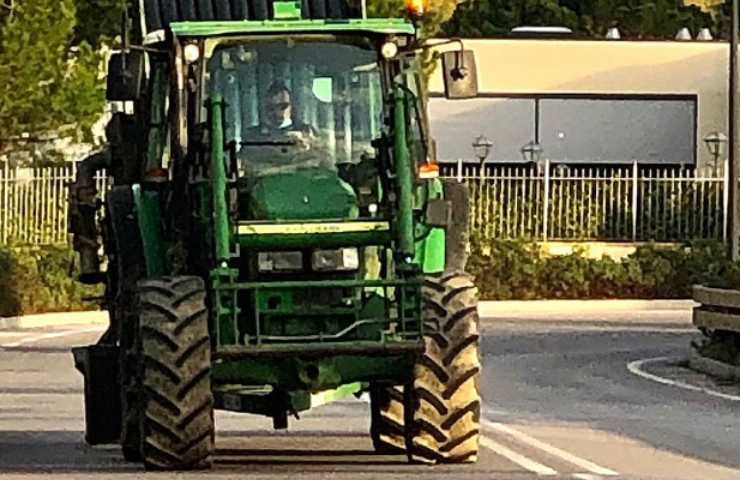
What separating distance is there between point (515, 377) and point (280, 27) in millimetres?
12555

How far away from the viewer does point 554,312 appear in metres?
44.6

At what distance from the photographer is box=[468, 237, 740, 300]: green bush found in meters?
46.6

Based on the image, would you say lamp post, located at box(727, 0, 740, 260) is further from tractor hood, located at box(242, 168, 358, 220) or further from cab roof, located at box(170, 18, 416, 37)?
tractor hood, located at box(242, 168, 358, 220)

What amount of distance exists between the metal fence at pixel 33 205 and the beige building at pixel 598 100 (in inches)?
706

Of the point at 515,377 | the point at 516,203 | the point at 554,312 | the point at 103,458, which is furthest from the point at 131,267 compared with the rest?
the point at 516,203

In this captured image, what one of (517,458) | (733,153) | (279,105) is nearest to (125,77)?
(279,105)

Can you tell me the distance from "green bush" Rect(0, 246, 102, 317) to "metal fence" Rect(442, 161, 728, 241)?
10.8 meters

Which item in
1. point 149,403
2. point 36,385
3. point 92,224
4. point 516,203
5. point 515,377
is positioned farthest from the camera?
point 516,203

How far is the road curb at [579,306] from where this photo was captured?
44.9m

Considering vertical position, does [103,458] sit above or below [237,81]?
below

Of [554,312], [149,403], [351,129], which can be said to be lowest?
[554,312]

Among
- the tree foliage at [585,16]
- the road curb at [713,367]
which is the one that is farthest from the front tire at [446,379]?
the tree foliage at [585,16]

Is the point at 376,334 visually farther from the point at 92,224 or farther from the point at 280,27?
the point at 92,224

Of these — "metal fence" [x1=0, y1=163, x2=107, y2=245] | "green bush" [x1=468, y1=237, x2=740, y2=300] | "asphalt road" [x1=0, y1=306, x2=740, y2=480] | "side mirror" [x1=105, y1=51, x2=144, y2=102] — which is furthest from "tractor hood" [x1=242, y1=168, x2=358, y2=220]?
"green bush" [x1=468, y1=237, x2=740, y2=300]
